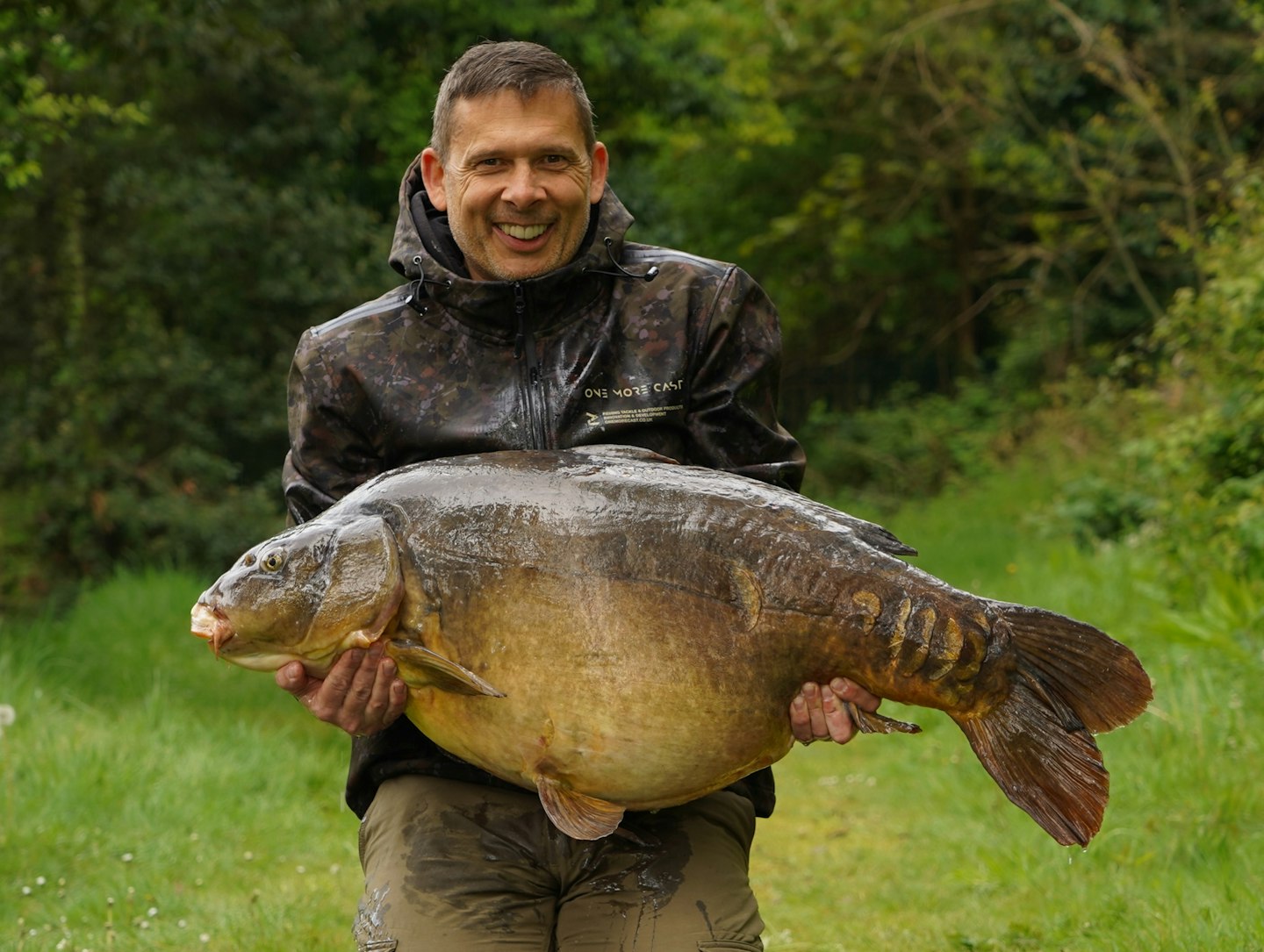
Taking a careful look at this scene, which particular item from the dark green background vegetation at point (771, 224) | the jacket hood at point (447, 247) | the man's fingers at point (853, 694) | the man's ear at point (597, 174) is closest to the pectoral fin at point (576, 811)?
the man's fingers at point (853, 694)

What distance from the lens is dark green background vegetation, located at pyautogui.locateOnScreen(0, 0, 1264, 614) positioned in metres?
9.24

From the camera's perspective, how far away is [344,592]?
8.81 ft

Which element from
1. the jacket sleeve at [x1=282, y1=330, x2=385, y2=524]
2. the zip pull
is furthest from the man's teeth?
the jacket sleeve at [x1=282, y1=330, x2=385, y2=524]

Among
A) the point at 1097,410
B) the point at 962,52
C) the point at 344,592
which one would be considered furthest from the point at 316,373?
the point at 962,52

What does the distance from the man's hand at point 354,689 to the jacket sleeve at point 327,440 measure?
1.70 ft

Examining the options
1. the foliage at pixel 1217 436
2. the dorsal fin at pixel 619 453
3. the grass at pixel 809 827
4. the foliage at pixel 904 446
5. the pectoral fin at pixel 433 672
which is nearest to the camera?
the pectoral fin at pixel 433 672

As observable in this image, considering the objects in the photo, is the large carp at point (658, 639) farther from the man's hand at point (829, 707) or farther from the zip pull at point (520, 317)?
the zip pull at point (520, 317)

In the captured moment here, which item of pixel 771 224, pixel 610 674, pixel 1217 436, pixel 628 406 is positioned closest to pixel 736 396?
pixel 628 406

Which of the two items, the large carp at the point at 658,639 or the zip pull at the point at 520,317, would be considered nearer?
the large carp at the point at 658,639

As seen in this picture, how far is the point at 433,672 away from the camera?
2715mm

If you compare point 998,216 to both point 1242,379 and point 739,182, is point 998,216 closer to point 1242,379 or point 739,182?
point 739,182

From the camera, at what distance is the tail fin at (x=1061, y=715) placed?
2.68 meters

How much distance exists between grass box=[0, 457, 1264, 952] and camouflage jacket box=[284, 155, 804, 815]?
1.27 metres

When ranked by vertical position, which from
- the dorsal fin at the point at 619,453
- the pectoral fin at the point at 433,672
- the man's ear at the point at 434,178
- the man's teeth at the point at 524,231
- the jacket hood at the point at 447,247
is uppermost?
the man's ear at the point at 434,178
